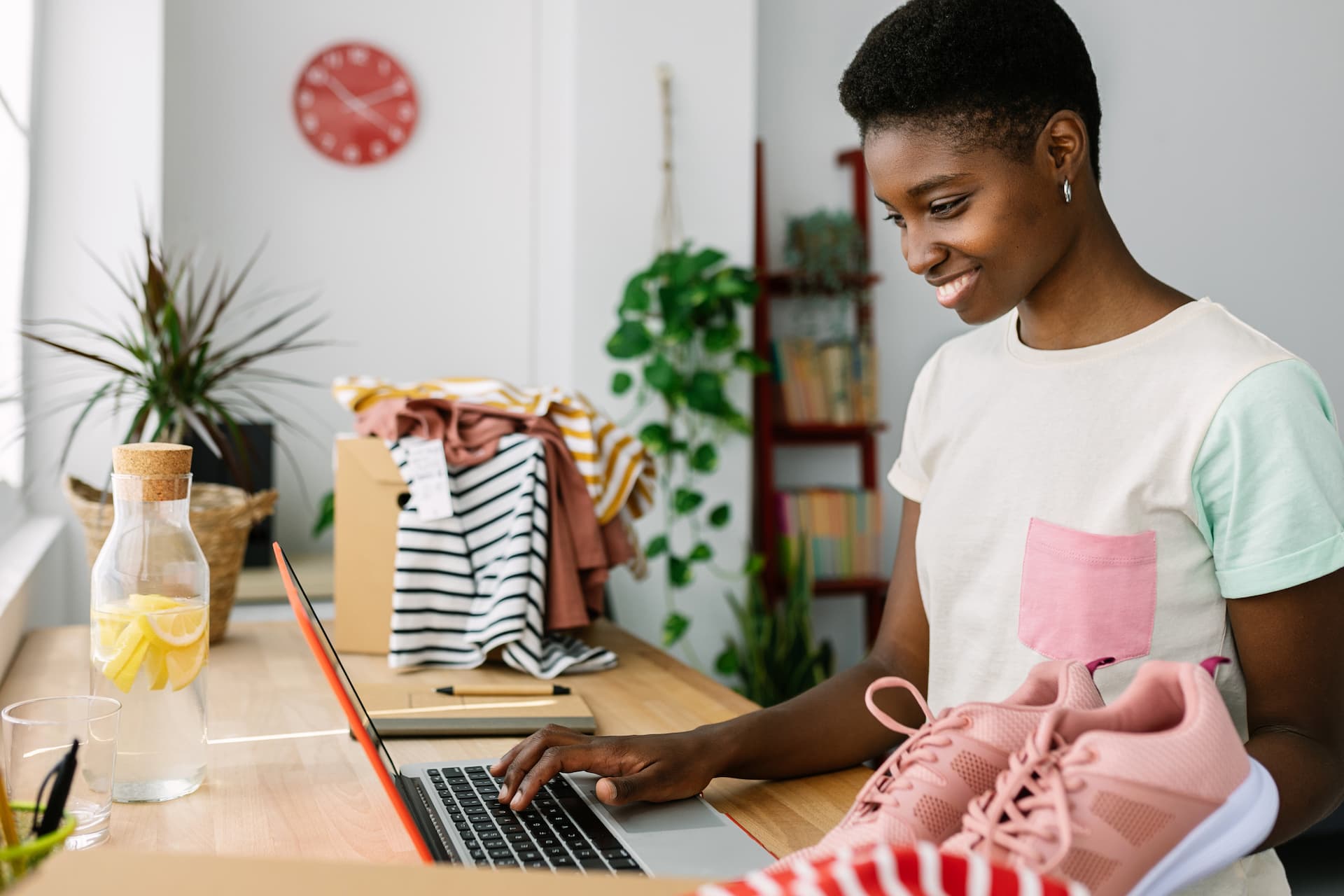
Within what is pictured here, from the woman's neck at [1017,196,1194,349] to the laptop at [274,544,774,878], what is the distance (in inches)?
22.3

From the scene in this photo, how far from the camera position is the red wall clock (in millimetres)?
3215

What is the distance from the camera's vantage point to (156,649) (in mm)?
993

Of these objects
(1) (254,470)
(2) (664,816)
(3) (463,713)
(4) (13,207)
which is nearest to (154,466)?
(3) (463,713)

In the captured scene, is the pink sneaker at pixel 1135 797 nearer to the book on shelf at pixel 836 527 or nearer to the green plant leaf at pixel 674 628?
the green plant leaf at pixel 674 628

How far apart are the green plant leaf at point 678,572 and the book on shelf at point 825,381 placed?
27.2 inches

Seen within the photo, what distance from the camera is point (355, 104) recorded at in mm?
3252

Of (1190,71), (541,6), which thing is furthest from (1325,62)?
(541,6)

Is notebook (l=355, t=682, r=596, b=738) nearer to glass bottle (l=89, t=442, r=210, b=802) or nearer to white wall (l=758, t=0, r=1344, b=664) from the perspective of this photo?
glass bottle (l=89, t=442, r=210, b=802)

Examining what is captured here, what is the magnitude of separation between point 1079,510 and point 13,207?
7.78 feet

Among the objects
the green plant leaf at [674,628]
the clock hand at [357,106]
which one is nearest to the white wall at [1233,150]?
the clock hand at [357,106]

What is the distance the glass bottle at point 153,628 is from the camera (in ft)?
3.23

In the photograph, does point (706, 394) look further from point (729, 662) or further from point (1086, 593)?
point (1086, 593)

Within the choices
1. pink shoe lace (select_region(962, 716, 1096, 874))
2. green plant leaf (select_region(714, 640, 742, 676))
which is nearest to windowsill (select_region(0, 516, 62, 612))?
pink shoe lace (select_region(962, 716, 1096, 874))

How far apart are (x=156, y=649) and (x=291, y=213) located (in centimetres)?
246
